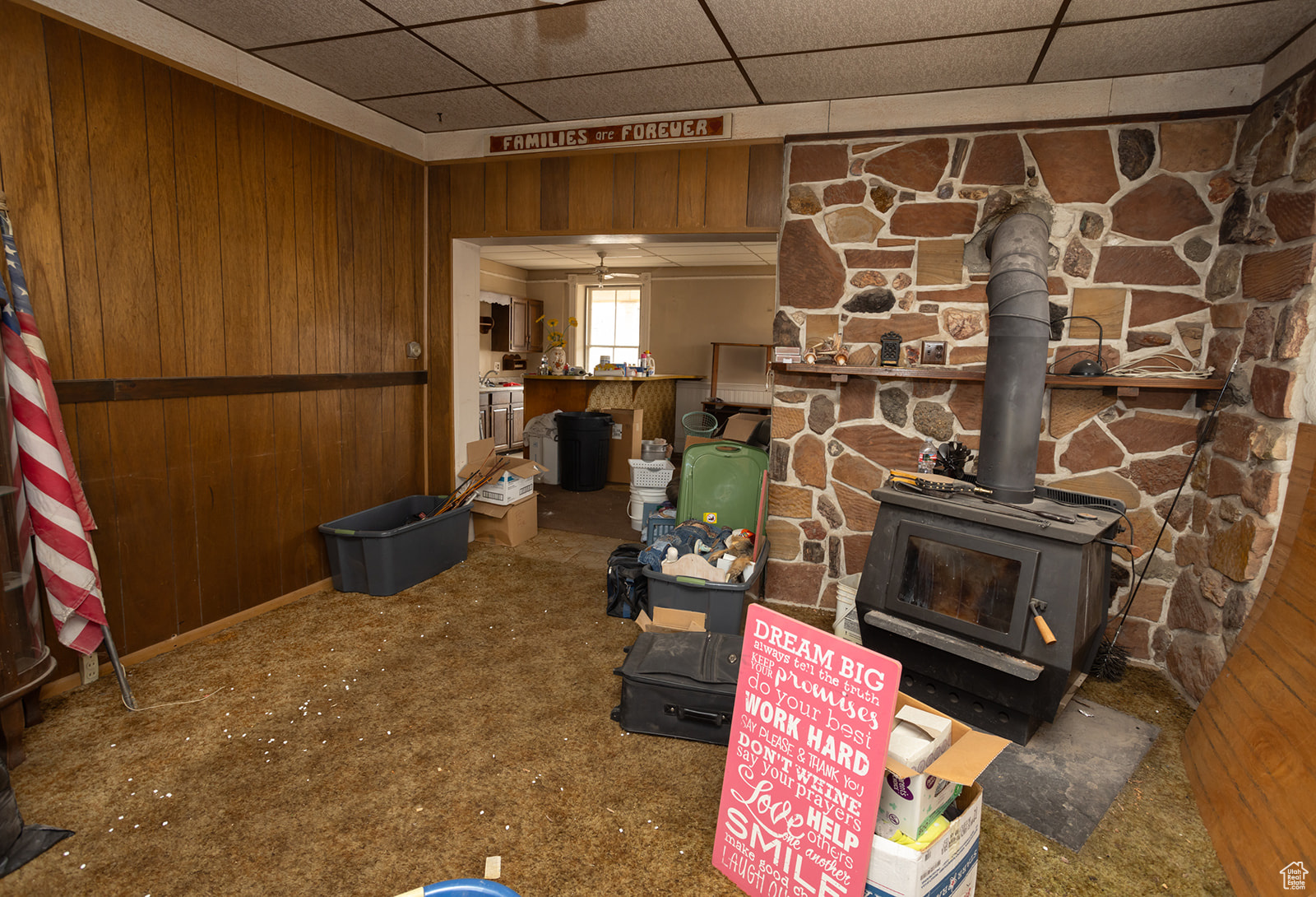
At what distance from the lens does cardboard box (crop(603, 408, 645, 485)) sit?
577 centimetres

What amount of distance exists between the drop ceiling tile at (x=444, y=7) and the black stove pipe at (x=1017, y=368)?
1.86m

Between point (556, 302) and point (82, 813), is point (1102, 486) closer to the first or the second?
point (82, 813)

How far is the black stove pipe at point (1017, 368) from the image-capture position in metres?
2.25

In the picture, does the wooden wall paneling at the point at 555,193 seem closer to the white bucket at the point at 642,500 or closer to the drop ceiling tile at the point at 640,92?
the drop ceiling tile at the point at 640,92

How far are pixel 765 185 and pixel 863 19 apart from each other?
924 mm

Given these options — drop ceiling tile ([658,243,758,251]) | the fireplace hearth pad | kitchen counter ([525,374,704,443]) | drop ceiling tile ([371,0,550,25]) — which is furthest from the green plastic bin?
drop ceiling tile ([658,243,758,251])

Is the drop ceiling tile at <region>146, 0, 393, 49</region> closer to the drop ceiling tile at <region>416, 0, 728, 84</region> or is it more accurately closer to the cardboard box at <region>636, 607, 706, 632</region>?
the drop ceiling tile at <region>416, 0, 728, 84</region>

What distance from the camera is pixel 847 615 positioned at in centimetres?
276

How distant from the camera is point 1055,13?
2.13m

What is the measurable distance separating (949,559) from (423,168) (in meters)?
3.39

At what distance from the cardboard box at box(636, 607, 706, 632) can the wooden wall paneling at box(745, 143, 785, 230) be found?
1848mm

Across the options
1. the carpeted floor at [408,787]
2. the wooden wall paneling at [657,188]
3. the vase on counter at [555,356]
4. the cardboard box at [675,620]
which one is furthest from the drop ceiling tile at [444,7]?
the vase on counter at [555,356]

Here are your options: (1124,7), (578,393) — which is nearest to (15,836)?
(1124,7)

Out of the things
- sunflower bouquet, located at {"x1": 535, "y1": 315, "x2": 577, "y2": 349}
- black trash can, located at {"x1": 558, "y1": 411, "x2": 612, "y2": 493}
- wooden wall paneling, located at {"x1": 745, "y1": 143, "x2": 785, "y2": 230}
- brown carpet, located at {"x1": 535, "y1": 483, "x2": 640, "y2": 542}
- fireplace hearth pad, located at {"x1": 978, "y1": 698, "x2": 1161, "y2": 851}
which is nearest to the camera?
fireplace hearth pad, located at {"x1": 978, "y1": 698, "x2": 1161, "y2": 851}
